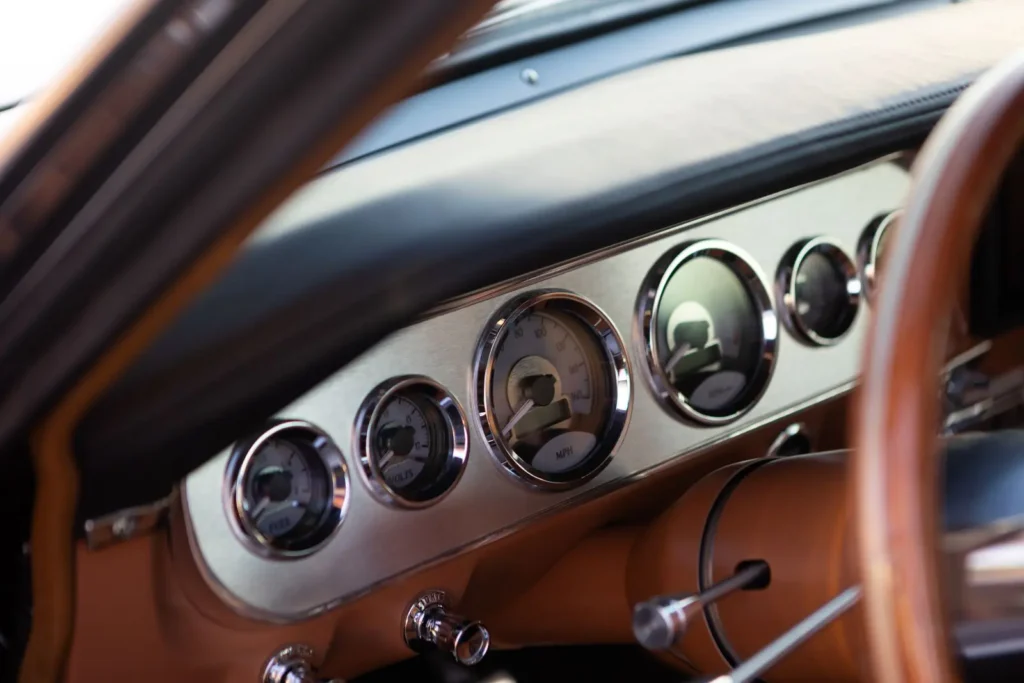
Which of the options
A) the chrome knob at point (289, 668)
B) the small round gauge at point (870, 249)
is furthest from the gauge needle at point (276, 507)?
the small round gauge at point (870, 249)

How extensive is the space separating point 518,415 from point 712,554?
29 centimetres

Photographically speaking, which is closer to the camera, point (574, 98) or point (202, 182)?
point (202, 182)

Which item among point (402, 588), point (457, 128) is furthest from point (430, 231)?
point (402, 588)

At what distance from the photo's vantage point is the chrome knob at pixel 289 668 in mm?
1158

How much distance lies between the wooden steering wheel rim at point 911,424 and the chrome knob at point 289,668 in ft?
2.11

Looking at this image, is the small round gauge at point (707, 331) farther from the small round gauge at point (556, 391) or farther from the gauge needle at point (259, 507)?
the gauge needle at point (259, 507)

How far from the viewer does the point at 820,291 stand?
1614mm

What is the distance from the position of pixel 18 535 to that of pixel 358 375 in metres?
0.38

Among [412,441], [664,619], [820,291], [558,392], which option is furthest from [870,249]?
[664,619]

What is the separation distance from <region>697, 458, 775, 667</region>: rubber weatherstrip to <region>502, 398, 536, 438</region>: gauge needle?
0.86 ft

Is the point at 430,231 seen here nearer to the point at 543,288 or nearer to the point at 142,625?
the point at 543,288

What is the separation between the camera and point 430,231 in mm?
1118

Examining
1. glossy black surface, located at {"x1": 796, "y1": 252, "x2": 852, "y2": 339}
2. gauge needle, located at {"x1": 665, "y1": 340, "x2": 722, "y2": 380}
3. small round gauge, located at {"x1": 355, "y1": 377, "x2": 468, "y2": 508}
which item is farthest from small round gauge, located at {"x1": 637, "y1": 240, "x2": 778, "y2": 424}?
small round gauge, located at {"x1": 355, "y1": 377, "x2": 468, "y2": 508}

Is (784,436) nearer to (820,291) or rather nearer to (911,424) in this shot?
(820,291)
